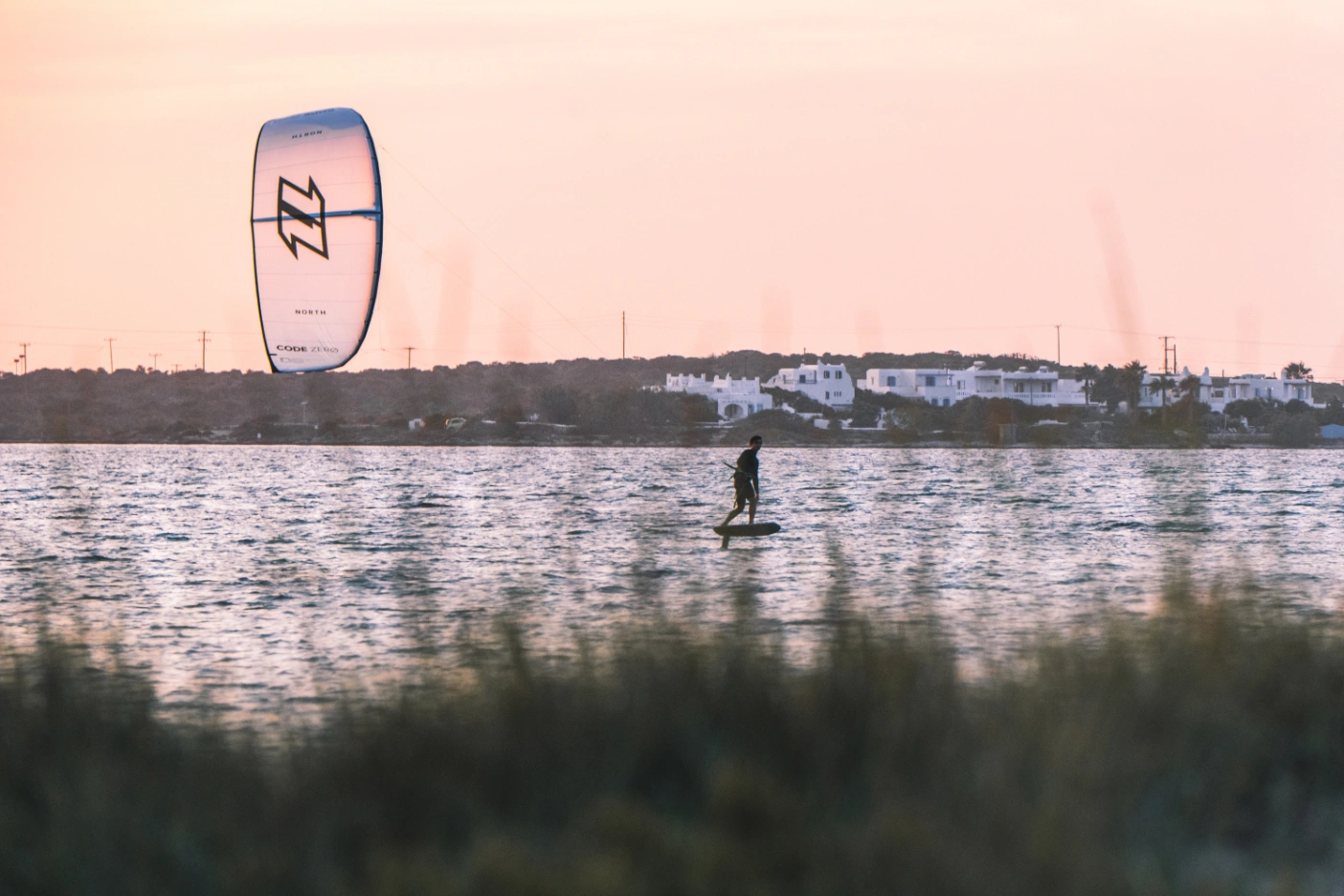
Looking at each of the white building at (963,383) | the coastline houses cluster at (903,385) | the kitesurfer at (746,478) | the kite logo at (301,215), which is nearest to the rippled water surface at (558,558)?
the kitesurfer at (746,478)

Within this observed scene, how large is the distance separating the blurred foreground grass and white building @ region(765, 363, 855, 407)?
12862cm

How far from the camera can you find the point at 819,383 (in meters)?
138

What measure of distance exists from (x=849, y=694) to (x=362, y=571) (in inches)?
868

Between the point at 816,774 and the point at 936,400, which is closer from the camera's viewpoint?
the point at 816,774

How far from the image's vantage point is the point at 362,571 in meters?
26.3

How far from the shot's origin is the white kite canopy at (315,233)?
1563cm

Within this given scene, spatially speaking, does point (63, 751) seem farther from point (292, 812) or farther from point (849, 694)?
point (849, 694)

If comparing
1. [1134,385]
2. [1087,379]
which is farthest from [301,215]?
[1087,379]

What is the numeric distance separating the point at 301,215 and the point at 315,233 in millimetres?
280

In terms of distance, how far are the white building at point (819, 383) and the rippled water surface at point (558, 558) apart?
6739cm

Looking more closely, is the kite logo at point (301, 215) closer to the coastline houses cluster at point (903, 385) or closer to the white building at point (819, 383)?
the coastline houses cluster at point (903, 385)

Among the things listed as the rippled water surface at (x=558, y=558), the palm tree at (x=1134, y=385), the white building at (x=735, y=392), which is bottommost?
the rippled water surface at (x=558, y=558)

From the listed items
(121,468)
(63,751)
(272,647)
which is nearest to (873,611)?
(63,751)

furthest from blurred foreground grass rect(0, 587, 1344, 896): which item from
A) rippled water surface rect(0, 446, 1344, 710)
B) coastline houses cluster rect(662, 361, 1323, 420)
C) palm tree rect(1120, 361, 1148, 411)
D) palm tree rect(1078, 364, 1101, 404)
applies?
coastline houses cluster rect(662, 361, 1323, 420)
